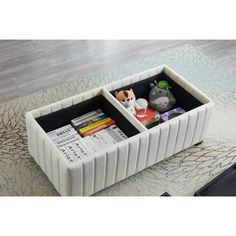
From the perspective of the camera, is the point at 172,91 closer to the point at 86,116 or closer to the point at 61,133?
the point at 86,116

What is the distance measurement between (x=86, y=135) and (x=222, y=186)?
105cm

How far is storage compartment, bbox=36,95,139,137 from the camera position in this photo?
3252 millimetres

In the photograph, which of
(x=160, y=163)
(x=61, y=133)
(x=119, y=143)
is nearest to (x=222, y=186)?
(x=160, y=163)

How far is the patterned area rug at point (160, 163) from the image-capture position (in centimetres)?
323

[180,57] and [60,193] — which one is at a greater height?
[180,57]

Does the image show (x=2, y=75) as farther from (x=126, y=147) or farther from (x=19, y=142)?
(x=126, y=147)

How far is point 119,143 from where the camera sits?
9.80ft

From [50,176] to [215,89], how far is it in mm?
1899

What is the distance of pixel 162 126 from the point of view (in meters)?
3.17

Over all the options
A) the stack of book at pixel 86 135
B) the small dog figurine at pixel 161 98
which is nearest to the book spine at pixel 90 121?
the stack of book at pixel 86 135

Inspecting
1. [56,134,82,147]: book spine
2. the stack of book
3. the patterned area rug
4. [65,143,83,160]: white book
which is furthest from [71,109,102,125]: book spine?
the patterned area rug

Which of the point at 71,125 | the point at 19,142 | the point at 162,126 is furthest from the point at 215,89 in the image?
the point at 19,142

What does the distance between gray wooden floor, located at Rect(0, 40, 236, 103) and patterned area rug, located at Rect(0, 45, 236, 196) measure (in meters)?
0.14

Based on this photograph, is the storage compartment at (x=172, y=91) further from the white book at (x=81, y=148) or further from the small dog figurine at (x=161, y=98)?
the white book at (x=81, y=148)
